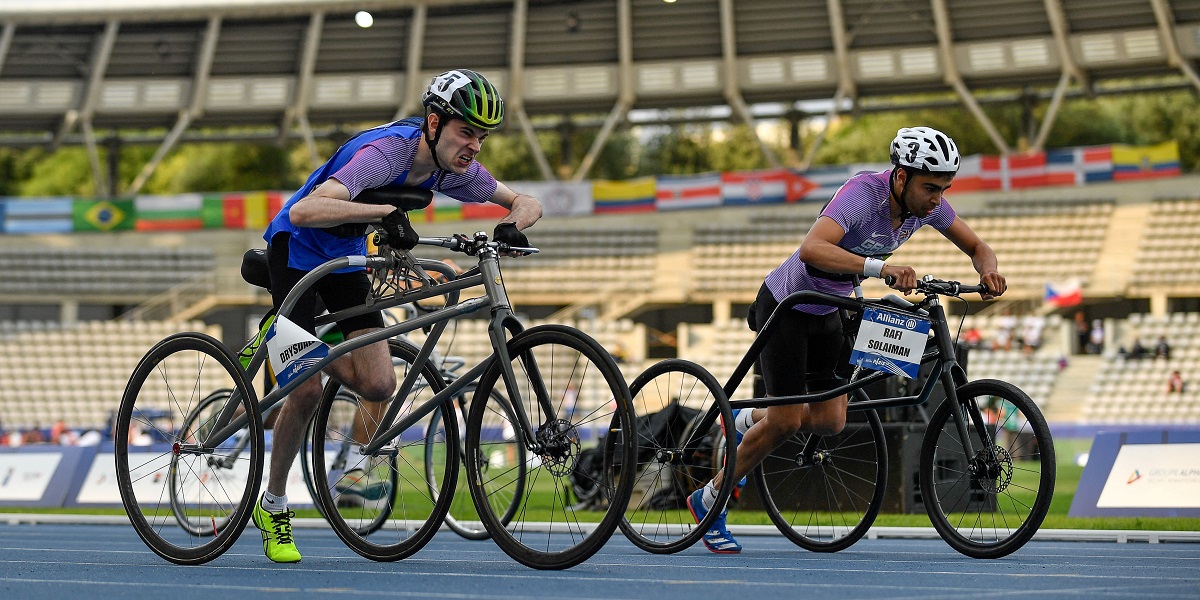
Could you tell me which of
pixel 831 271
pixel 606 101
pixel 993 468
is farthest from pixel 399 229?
pixel 606 101

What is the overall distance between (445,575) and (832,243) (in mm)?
2175

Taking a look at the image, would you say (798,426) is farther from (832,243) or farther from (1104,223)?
(1104,223)

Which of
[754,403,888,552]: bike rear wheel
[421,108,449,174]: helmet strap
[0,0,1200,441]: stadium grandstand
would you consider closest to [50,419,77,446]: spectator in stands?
[0,0,1200,441]: stadium grandstand

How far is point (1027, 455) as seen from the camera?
20.5ft

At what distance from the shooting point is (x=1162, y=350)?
1017 inches

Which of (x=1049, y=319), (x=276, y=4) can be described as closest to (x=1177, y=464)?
(x=1049, y=319)

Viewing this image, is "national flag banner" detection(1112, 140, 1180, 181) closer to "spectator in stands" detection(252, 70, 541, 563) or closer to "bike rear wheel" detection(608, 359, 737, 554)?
"bike rear wheel" detection(608, 359, 737, 554)

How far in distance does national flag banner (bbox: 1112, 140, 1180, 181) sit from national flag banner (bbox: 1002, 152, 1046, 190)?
1.69 meters

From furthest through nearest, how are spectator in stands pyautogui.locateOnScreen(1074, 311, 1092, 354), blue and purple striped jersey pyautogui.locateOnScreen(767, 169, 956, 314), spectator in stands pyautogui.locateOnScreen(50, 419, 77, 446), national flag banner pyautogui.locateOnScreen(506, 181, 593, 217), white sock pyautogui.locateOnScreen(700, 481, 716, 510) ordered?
national flag banner pyautogui.locateOnScreen(506, 181, 593, 217), spectator in stands pyautogui.locateOnScreen(1074, 311, 1092, 354), spectator in stands pyautogui.locateOnScreen(50, 419, 77, 446), white sock pyautogui.locateOnScreen(700, 481, 716, 510), blue and purple striped jersey pyautogui.locateOnScreen(767, 169, 956, 314)

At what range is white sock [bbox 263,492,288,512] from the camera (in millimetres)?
5184

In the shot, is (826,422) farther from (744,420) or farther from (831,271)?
(831,271)

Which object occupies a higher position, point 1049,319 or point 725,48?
point 725,48

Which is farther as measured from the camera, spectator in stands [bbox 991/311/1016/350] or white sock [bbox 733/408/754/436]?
spectator in stands [bbox 991/311/1016/350]

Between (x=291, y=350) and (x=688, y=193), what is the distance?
28704 mm
